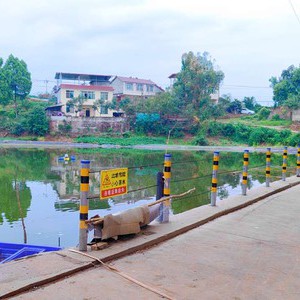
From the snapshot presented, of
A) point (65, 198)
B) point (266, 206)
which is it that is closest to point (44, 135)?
point (65, 198)

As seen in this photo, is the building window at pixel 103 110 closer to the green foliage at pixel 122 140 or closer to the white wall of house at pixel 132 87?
the green foliage at pixel 122 140

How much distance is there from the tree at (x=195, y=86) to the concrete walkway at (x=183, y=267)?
41.3 m

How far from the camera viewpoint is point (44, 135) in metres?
46.4

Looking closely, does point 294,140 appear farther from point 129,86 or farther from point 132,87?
point 129,86

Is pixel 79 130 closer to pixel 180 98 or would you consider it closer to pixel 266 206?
pixel 180 98

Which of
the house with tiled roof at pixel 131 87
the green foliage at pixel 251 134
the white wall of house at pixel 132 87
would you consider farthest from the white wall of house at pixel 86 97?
the green foliage at pixel 251 134

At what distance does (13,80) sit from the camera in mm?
48875

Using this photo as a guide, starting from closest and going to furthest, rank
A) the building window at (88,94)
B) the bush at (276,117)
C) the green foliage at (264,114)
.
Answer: the building window at (88,94), the bush at (276,117), the green foliage at (264,114)

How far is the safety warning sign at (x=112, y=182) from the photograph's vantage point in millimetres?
4238

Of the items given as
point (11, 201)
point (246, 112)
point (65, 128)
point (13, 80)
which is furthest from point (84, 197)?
point (246, 112)

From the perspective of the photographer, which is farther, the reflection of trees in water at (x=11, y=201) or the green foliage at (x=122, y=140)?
the green foliage at (x=122, y=140)

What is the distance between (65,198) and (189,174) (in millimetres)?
9320

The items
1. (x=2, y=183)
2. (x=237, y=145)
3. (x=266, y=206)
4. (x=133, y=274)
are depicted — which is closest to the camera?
(x=133, y=274)

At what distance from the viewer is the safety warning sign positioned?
424 centimetres
